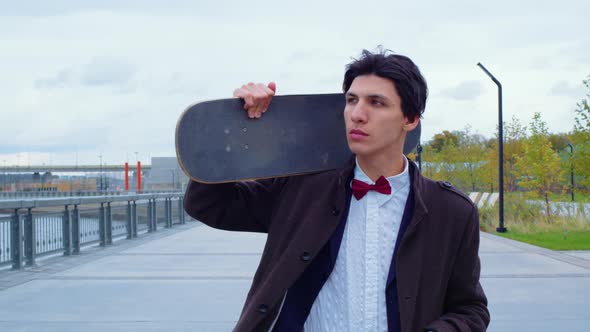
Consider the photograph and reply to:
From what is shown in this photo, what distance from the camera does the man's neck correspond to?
7.52ft

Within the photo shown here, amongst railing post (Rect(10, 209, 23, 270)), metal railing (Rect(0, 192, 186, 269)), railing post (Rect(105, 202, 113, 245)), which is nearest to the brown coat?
metal railing (Rect(0, 192, 186, 269))

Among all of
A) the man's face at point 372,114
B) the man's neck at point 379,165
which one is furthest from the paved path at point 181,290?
the man's face at point 372,114

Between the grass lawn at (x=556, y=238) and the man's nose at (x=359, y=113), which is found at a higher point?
the man's nose at (x=359, y=113)

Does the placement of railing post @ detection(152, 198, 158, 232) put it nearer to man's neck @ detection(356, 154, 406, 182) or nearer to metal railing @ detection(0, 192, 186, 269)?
metal railing @ detection(0, 192, 186, 269)

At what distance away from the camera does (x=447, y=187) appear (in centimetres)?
231

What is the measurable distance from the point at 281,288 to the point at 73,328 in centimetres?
450

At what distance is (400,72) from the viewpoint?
7.18 feet

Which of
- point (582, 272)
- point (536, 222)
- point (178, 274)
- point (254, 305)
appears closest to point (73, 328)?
point (178, 274)

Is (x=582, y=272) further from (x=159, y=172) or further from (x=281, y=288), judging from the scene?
(x=159, y=172)

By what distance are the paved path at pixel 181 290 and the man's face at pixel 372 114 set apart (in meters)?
4.27

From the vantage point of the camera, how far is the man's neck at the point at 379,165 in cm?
229

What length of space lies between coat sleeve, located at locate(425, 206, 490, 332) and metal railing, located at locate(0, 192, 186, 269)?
8071mm

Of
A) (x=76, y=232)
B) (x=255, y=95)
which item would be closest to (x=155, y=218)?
(x=76, y=232)

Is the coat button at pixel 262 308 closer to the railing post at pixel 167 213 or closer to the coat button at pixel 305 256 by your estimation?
the coat button at pixel 305 256
